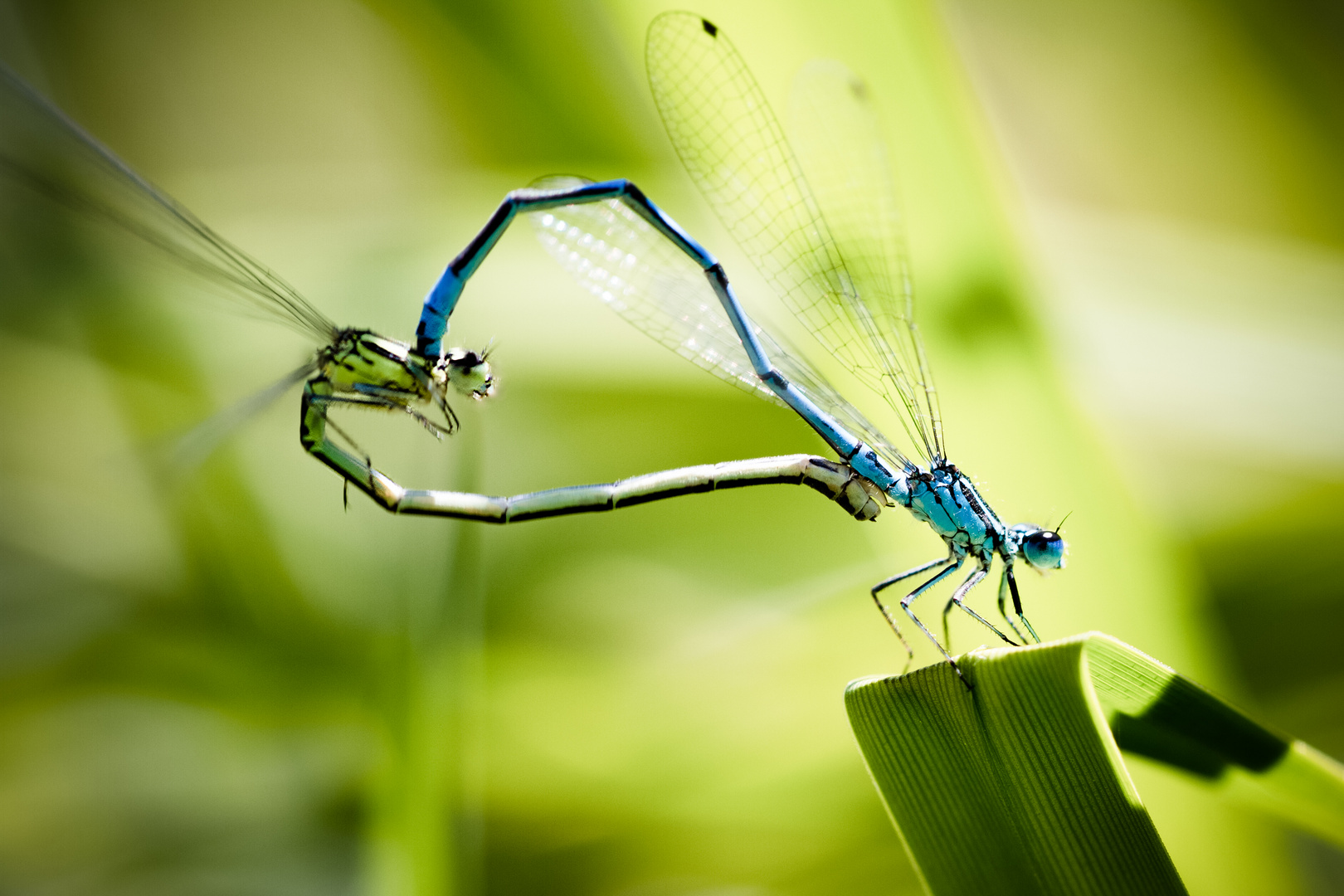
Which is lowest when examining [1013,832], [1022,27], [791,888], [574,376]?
[791,888]

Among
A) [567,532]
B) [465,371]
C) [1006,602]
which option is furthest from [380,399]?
[1006,602]

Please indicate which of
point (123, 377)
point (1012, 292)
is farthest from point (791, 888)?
point (123, 377)

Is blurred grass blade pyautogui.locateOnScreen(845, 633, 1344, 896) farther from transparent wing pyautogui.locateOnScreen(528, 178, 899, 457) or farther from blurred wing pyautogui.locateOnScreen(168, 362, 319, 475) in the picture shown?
blurred wing pyautogui.locateOnScreen(168, 362, 319, 475)

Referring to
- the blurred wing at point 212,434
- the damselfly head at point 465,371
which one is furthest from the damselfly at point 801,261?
the blurred wing at point 212,434

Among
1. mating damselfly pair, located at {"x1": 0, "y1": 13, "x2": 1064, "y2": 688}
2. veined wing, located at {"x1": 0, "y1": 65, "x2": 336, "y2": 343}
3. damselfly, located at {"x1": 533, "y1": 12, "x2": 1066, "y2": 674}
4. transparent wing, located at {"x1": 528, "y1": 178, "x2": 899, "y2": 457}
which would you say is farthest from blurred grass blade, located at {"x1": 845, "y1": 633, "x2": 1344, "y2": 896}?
veined wing, located at {"x1": 0, "y1": 65, "x2": 336, "y2": 343}

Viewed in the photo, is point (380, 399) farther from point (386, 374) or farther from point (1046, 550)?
point (1046, 550)

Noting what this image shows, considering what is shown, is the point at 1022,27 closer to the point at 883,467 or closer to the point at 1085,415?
the point at 1085,415
